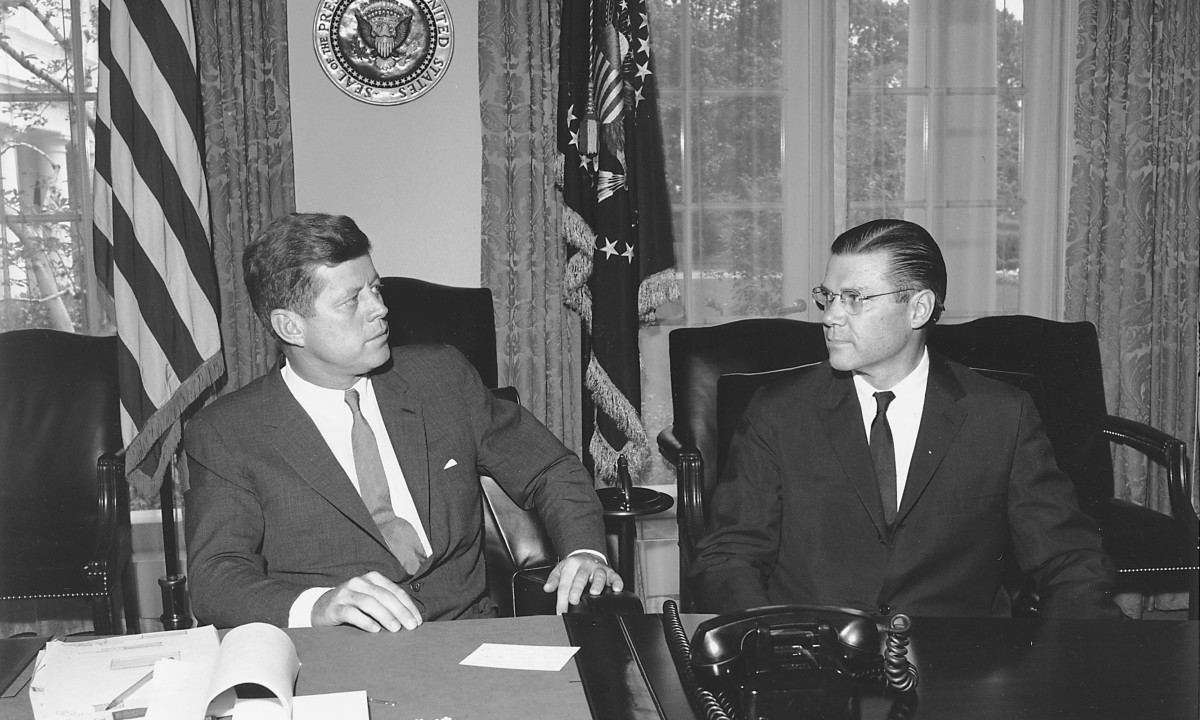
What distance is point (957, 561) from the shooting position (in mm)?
2113

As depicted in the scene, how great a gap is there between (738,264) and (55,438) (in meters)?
2.49

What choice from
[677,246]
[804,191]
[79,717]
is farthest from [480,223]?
[79,717]

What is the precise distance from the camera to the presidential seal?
382cm

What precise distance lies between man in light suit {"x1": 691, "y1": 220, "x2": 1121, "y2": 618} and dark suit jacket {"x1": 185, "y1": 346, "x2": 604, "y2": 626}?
14.5 inches

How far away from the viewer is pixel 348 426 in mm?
2268

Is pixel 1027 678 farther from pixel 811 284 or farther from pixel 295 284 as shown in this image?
pixel 811 284

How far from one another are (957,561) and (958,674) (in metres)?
0.79

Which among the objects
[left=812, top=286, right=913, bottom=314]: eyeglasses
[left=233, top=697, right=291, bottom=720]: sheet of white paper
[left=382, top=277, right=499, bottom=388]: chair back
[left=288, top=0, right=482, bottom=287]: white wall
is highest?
[left=288, top=0, right=482, bottom=287]: white wall

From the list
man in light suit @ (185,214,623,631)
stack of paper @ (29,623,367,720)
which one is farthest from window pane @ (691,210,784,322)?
stack of paper @ (29,623,367,720)

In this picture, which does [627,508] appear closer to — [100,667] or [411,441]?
[411,441]

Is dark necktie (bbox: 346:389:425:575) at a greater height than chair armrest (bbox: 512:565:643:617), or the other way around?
dark necktie (bbox: 346:389:425:575)

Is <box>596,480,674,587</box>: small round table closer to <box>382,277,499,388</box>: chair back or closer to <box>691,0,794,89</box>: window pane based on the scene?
<box>382,277,499,388</box>: chair back

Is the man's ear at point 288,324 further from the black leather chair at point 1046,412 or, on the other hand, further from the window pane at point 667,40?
the window pane at point 667,40

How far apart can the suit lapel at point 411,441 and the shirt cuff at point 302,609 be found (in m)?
→ 0.41
